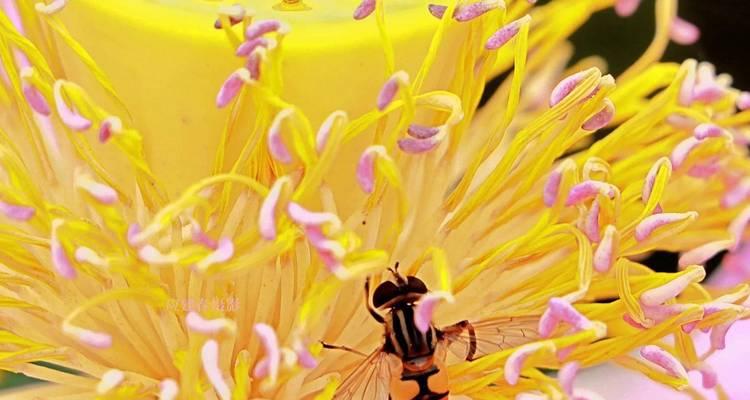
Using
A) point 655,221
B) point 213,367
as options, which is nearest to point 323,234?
point 213,367

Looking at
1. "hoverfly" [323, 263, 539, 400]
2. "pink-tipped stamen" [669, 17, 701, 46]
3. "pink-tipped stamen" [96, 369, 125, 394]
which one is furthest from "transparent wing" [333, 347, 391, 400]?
"pink-tipped stamen" [669, 17, 701, 46]

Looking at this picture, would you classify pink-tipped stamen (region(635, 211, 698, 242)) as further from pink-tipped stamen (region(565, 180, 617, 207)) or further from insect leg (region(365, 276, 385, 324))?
insect leg (region(365, 276, 385, 324))

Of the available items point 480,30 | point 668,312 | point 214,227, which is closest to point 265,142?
point 214,227

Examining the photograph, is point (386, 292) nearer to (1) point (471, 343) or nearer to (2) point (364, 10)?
(1) point (471, 343)

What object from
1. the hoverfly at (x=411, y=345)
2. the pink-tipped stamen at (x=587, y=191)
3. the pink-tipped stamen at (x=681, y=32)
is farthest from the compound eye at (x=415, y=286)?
the pink-tipped stamen at (x=681, y=32)

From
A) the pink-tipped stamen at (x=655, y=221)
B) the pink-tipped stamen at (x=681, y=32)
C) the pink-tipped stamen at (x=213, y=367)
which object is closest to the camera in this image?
the pink-tipped stamen at (x=213, y=367)

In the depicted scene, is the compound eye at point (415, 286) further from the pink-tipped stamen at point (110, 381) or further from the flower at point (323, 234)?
the pink-tipped stamen at point (110, 381)
